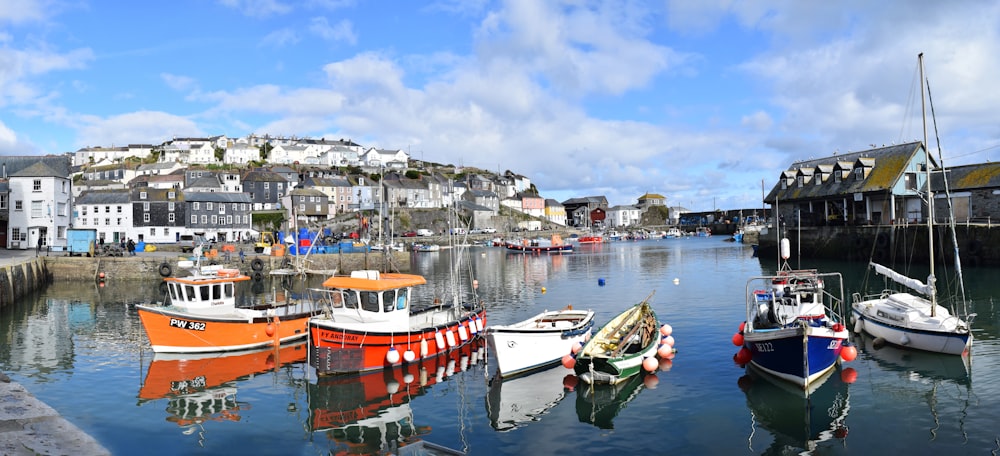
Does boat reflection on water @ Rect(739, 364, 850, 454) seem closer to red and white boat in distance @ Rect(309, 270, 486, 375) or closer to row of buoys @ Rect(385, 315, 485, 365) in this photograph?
row of buoys @ Rect(385, 315, 485, 365)

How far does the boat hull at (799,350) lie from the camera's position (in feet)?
59.1

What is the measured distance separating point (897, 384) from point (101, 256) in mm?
58004

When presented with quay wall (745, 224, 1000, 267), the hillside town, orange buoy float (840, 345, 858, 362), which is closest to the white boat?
orange buoy float (840, 345, 858, 362)

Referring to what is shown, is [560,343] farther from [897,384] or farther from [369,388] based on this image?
[897,384]

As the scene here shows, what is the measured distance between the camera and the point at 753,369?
20.7m

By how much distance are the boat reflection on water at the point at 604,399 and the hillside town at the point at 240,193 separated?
1721cm

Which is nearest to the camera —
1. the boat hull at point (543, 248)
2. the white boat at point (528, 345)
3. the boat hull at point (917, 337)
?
the white boat at point (528, 345)

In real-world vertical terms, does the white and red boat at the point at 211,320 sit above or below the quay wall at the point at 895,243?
below

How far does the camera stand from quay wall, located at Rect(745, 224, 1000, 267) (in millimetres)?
49312

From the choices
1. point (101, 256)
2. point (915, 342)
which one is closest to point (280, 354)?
point (915, 342)

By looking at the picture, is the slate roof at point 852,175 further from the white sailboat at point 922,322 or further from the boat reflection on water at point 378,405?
the boat reflection on water at point 378,405

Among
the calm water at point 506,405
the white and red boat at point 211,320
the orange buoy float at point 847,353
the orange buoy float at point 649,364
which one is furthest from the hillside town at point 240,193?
the orange buoy float at point 847,353

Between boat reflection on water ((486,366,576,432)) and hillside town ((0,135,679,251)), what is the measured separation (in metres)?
15.0

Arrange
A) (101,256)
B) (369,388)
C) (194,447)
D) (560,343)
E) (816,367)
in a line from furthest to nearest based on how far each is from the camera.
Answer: (101,256) → (560,343) → (369,388) → (816,367) → (194,447)
